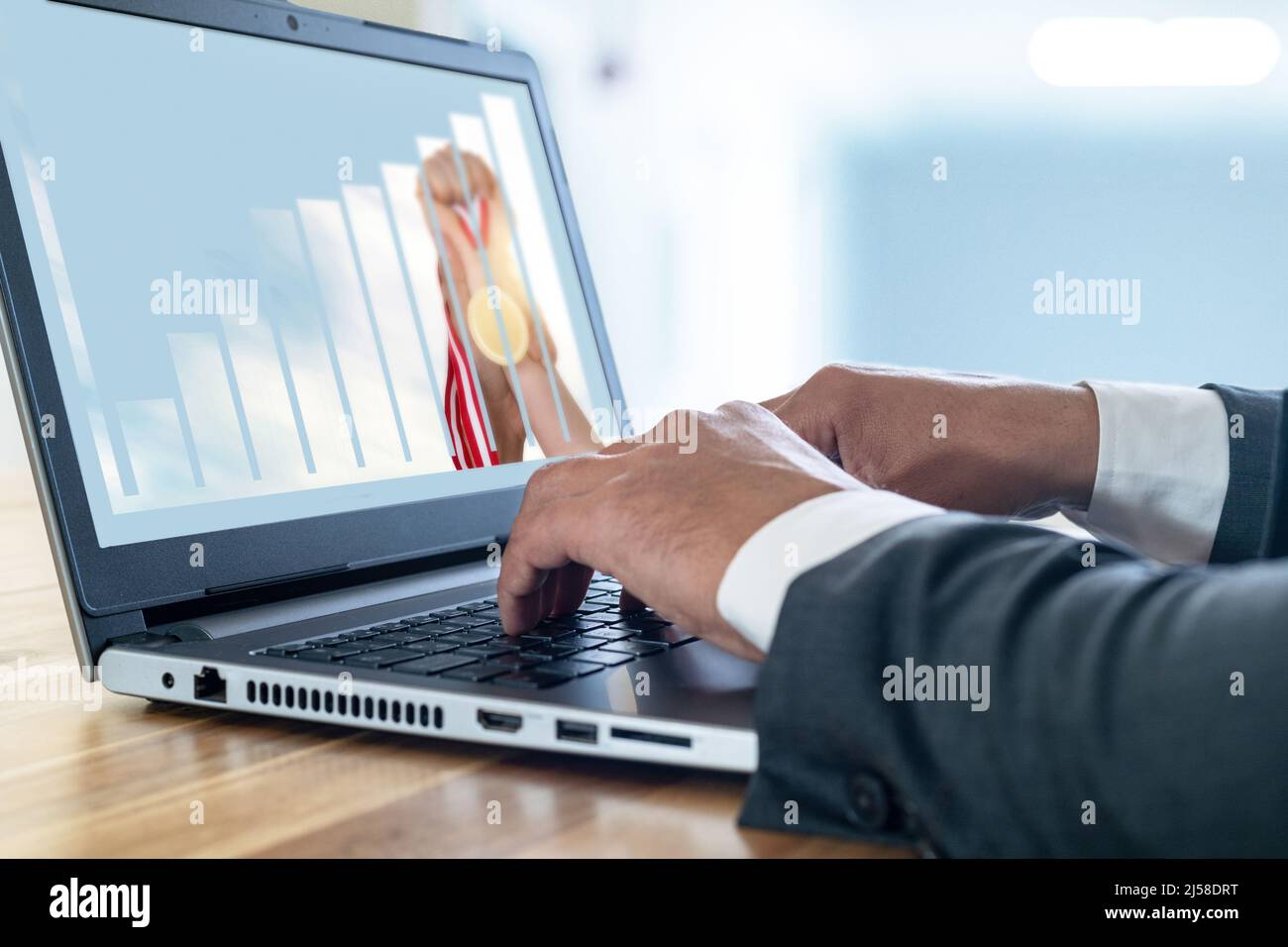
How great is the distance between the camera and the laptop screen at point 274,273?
66 cm

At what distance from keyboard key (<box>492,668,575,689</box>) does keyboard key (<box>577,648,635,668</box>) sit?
0.04 metres

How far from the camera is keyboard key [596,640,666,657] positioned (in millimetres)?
563

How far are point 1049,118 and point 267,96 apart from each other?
187 centimetres

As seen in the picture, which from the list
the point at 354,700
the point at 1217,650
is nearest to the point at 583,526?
the point at 354,700

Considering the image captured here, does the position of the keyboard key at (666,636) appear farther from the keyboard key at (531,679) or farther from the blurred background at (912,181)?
the blurred background at (912,181)

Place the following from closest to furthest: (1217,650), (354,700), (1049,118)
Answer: (1217,650) → (354,700) → (1049,118)

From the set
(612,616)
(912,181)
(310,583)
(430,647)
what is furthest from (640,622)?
(912,181)

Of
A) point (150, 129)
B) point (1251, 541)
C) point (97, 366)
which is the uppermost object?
point (150, 129)

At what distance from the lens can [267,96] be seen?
80 centimetres

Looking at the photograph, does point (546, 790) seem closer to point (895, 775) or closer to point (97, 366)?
point (895, 775)

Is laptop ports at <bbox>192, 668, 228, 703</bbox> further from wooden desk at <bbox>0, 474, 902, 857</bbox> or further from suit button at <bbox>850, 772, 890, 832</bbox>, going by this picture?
suit button at <bbox>850, 772, 890, 832</bbox>

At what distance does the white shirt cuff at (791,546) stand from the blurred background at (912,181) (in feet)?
5.66

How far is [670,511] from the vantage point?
1.70 feet

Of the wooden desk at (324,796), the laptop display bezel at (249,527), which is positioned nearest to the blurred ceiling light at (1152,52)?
the laptop display bezel at (249,527)
